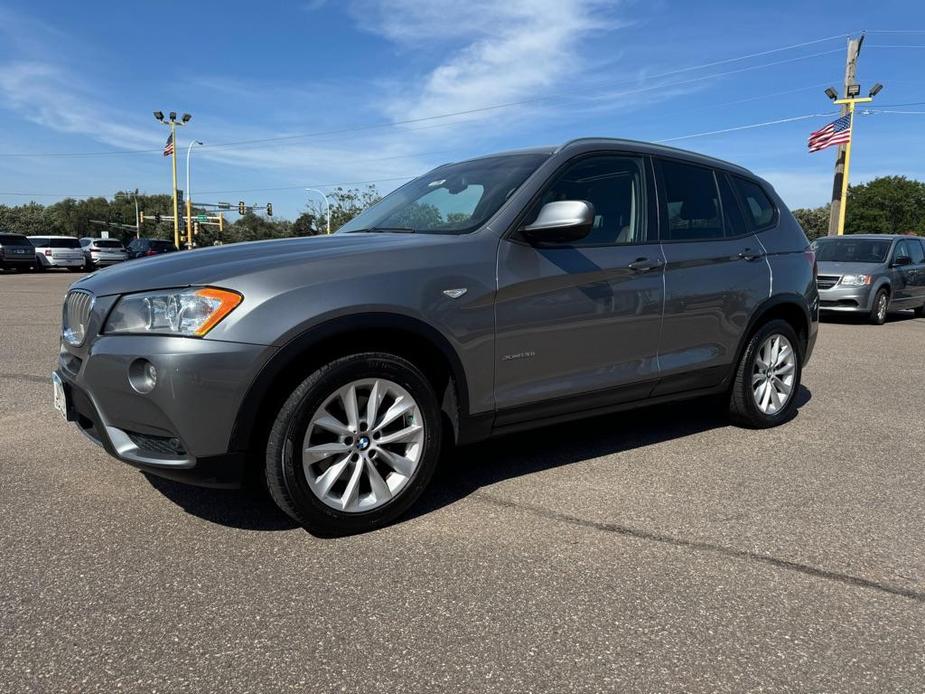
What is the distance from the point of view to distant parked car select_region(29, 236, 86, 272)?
97.2ft

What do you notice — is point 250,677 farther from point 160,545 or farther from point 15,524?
point 15,524

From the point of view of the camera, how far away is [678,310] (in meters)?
4.14

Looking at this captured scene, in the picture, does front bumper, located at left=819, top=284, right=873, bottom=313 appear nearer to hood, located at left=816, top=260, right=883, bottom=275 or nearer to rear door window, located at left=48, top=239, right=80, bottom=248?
hood, located at left=816, top=260, right=883, bottom=275

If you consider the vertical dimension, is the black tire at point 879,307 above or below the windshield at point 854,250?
below

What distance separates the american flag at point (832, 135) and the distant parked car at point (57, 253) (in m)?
28.9

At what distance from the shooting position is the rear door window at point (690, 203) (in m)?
4.27

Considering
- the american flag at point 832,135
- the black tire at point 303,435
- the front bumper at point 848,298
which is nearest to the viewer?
the black tire at point 303,435

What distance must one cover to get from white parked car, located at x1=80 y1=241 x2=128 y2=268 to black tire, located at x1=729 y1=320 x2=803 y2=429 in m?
31.3

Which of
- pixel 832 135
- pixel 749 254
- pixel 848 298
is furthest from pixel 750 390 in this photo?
pixel 832 135

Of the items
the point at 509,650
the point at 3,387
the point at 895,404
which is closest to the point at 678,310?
the point at 509,650

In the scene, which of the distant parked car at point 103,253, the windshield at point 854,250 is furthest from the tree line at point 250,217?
the windshield at point 854,250

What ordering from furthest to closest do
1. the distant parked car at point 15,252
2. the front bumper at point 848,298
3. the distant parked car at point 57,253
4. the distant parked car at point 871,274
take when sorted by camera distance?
1. the distant parked car at point 57,253
2. the distant parked car at point 15,252
3. the distant parked car at point 871,274
4. the front bumper at point 848,298

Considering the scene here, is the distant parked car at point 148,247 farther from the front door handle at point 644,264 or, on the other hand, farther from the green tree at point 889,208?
the green tree at point 889,208

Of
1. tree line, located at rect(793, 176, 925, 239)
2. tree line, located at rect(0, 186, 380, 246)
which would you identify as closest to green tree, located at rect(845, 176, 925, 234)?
tree line, located at rect(793, 176, 925, 239)
